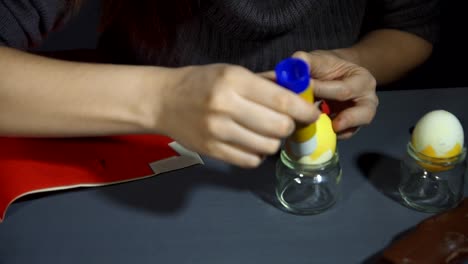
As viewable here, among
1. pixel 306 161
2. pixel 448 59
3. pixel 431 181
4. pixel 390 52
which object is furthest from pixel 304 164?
pixel 448 59

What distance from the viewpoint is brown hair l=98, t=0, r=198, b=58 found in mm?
880

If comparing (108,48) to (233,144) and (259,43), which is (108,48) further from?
(233,144)

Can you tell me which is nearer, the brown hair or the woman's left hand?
the woman's left hand

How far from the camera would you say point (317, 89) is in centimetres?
71

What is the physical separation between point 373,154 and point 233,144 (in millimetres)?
290

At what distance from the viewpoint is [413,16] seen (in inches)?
41.5

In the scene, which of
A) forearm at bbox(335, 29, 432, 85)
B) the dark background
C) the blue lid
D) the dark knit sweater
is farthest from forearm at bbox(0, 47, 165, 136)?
the dark background

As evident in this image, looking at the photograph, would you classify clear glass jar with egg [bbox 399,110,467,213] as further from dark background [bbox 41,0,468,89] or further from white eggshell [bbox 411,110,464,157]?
dark background [bbox 41,0,468,89]

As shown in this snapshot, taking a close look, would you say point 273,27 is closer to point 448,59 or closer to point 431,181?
point 431,181

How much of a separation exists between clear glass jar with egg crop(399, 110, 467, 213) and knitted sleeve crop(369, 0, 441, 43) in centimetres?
37

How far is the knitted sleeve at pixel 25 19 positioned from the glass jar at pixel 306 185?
39cm

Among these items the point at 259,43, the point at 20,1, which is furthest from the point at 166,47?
the point at 20,1

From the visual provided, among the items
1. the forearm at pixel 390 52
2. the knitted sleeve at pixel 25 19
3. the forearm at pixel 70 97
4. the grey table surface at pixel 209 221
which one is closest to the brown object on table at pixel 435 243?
the grey table surface at pixel 209 221

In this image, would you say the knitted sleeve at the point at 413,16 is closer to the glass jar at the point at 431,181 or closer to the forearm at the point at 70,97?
the glass jar at the point at 431,181
